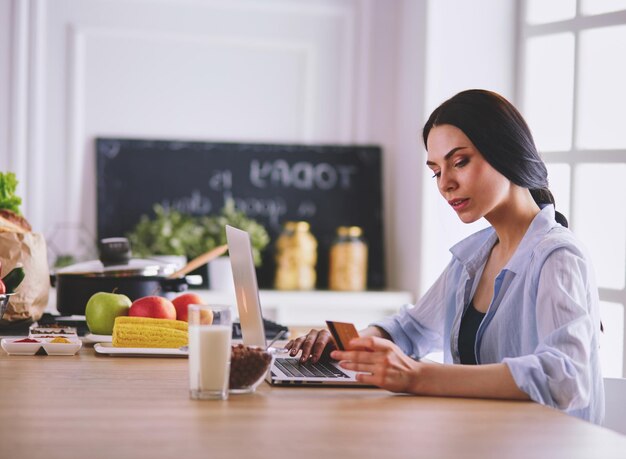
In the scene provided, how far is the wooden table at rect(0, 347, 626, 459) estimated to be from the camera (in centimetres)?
114

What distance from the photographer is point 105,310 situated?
7.02 feet

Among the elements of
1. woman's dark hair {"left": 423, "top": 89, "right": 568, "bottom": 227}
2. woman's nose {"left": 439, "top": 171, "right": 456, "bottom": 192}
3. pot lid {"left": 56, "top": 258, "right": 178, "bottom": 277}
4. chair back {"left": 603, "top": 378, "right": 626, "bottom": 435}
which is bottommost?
chair back {"left": 603, "top": 378, "right": 626, "bottom": 435}

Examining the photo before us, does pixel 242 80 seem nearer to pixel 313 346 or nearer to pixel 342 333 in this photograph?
pixel 313 346

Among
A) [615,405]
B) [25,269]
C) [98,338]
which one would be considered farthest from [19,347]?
[615,405]

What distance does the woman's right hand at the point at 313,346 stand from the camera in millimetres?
1898

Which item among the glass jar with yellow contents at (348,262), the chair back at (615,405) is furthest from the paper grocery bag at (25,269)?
the glass jar with yellow contents at (348,262)

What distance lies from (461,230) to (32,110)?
6.41ft

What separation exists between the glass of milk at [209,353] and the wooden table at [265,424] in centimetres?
3

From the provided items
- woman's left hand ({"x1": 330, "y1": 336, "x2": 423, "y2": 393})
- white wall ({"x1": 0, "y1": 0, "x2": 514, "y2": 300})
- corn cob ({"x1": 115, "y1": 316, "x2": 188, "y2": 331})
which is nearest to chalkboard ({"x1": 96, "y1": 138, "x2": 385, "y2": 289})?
white wall ({"x1": 0, "y1": 0, "x2": 514, "y2": 300})

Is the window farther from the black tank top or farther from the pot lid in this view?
the pot lid

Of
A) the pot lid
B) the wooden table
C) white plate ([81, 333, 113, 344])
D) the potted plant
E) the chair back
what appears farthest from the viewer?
the potted plant

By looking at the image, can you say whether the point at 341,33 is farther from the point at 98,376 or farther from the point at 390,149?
the point at 98,376

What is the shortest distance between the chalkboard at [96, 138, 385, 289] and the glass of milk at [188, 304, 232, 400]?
8.67 feet

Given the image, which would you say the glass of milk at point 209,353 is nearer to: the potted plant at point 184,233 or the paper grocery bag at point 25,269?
the paper grocery bag at point 25,269
